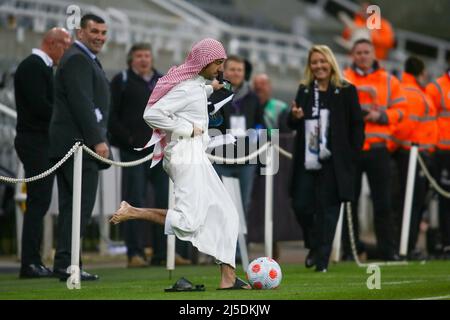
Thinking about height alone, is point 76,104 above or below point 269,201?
above

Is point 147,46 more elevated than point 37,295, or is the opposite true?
point 147,46

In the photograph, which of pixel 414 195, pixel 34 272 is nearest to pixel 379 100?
pixel 414 195

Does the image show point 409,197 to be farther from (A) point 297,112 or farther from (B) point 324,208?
→ (A) point 297,112

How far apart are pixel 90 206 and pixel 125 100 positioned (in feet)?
8.93

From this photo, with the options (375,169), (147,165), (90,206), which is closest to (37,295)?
(90,206)

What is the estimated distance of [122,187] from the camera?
56.6ft

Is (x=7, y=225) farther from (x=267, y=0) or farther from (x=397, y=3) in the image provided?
(x=397, y=3)

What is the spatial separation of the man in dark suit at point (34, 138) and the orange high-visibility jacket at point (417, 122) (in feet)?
16.8

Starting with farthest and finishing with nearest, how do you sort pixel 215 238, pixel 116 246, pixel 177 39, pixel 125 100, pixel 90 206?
Result: 1. pixel 177 39
2. pixel 116 246
3. pixel 125 100
4. pixel 90 206
5. pixel 215 238

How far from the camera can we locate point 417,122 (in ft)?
60.6

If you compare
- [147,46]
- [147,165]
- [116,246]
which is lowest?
[116,246]

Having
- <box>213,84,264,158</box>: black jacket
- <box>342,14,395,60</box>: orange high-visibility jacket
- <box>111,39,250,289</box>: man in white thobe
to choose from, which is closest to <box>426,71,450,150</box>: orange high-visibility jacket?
<box>213,84,264,158</box>: black jacket

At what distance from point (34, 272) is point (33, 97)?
1.76 m

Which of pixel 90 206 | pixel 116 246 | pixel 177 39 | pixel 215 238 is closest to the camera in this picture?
pixel 215 238
